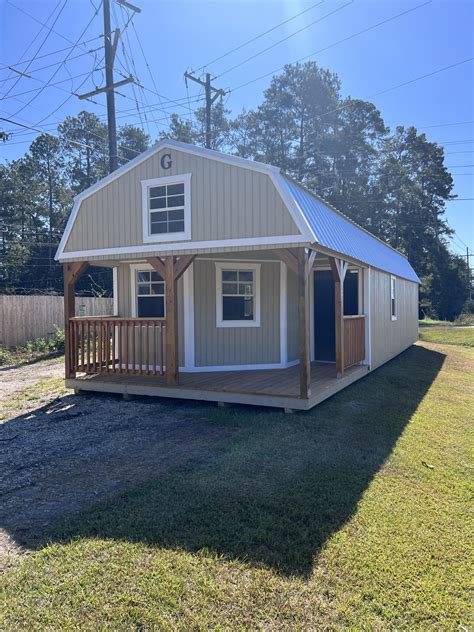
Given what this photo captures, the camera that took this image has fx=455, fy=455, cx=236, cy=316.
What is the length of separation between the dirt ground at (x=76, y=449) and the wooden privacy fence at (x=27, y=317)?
608 cm

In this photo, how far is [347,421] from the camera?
21.0 ft

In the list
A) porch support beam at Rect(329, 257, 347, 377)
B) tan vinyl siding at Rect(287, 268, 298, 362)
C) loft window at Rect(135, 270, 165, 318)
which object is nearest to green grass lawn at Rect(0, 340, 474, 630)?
porch support beam at Rect(329, 257, 347, 377)

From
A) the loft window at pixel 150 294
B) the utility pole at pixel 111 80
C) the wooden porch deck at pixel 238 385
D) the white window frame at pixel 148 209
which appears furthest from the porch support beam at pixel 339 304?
the utility pole at pixel 111 80

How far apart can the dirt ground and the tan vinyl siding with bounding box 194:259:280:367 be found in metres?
1.62

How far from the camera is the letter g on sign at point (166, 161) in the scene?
7.57 meters

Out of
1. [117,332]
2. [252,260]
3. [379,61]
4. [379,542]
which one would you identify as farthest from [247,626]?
[379,61]

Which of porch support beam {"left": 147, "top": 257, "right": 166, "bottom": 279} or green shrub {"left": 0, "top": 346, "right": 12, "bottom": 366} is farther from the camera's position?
green shrub {"left": 0, "top": 346, "right": 12, "bottom": 366}

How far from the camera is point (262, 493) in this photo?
3.99m

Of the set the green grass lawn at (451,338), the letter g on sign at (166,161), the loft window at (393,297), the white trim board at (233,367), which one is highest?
the letter g on sign at (166,161)

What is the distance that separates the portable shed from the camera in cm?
670

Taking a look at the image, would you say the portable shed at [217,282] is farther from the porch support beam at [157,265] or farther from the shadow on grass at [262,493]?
the shadow on grass at [262,493]

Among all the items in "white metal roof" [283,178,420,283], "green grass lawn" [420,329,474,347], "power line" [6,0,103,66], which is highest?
"power line" [6,0,103,66]

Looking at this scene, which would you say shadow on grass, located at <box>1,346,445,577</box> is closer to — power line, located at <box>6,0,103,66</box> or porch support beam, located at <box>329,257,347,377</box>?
porch support beam, located at <box>329,257,347,377</box>

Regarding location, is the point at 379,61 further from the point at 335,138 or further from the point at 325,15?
the point at 335,138
